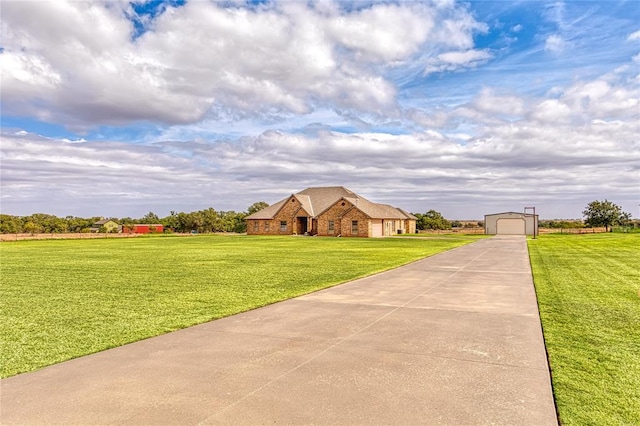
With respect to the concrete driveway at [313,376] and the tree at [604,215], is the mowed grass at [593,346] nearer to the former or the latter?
the concrete driveway at [313,376]

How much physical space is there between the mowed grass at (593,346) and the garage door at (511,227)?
52.5m

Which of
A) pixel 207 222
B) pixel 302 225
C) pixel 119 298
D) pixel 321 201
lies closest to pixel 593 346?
pixel 119 298

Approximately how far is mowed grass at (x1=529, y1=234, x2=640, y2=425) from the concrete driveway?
0.74ft

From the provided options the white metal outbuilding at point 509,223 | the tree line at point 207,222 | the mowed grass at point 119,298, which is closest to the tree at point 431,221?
the tree line at point 207,222

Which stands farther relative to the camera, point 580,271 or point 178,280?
point 580,271

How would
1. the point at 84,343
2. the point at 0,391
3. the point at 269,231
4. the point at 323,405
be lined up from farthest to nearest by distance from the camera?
the point at 269,231, the point at 84,343, the point at 0,391, the point at 323,405

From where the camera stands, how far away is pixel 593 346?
6312 mm

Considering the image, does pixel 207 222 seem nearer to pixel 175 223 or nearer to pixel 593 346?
pixel 175 223

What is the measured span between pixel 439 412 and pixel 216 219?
246ft

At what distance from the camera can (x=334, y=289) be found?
11422 millimetres

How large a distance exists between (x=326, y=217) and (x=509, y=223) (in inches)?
1101

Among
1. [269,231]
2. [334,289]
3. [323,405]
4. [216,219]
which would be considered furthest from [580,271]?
[216,219]

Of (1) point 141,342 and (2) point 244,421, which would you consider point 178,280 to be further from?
(2) point 244,421

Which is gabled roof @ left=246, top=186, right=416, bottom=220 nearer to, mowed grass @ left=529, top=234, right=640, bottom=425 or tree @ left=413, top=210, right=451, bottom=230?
tree @ left=413, top=210, right=451, bottom=230
